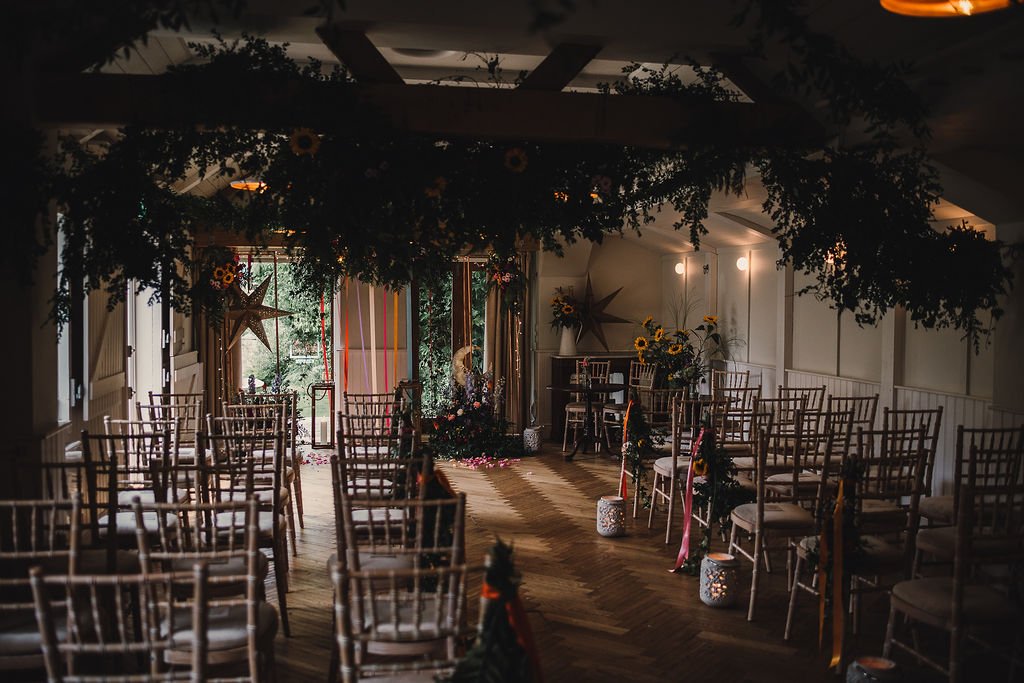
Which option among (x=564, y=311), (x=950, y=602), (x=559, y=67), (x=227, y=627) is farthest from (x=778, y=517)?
(x=564, y=311)

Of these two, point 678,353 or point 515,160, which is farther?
point 678,353

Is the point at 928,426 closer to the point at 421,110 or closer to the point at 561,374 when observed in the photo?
the point at 421,110

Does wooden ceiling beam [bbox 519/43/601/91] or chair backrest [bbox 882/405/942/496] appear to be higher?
wooden ceiling beam [bbox 519/43/601/91]

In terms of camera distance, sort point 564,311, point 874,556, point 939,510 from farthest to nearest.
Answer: point 564,311 → point 939,510 → point 874,556

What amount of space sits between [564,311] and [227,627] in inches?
310

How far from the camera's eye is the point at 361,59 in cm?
455

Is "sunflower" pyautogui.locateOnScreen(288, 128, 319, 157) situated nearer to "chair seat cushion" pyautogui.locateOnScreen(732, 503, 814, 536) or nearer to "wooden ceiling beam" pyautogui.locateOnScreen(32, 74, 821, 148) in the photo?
"wooden ceiling beam" pyautogui.locateOnScreen(32, 74, 821, 148)

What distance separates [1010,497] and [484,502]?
4564 mm

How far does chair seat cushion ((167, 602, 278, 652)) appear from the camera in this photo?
3018 mm

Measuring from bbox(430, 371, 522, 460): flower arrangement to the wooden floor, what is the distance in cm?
246

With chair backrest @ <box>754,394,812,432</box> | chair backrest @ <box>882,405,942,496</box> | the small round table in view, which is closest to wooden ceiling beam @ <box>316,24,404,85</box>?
chair backrest @ <box>754,394,812,432</box>

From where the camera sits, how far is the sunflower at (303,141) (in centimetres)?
445

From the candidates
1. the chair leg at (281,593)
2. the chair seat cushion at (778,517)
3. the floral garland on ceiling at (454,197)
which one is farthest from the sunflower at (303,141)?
the chair seat cushion at (778,517)

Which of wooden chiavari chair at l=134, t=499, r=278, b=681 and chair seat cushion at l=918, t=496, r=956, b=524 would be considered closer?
wooden chiavari chair at l=134, t=499, r=278, b=681
